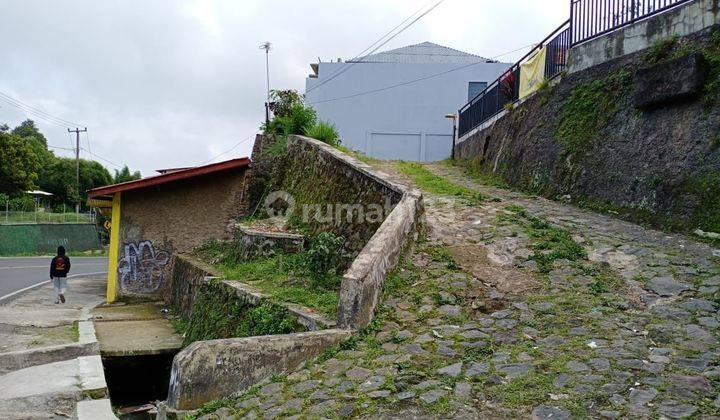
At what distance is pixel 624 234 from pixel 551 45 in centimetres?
670

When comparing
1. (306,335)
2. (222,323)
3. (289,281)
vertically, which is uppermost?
(289,281)

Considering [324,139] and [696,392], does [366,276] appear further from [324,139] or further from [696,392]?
[324,139]

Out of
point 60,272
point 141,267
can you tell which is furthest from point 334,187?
point 60,272

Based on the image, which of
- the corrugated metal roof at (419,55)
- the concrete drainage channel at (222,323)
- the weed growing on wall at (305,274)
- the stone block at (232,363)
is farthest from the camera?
the corrugated metal roof at (419,55)

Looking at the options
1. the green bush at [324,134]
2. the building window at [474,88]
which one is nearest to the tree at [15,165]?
the building window at [474,88]

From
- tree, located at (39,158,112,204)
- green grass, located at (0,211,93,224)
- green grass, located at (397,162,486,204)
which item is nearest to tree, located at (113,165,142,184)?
tree, located at (39,158,112,204)

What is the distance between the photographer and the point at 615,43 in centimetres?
1063

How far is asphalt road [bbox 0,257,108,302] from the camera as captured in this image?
1743cm

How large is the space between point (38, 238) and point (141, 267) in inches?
853

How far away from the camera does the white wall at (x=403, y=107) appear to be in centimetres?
2911

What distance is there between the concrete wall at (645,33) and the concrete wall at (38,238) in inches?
1169

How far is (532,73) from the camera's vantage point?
14.1 m

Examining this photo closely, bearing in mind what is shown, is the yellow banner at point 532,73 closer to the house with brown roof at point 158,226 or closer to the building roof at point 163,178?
the house with brown roof at point 158,226

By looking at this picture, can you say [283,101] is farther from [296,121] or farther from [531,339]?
[531,339]
